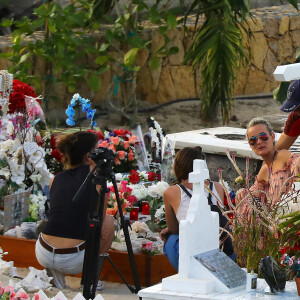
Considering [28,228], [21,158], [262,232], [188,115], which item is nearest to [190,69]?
[188,115]

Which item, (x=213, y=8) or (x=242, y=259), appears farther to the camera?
(x=213, y=8)

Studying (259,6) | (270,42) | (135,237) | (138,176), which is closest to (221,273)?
(135,237)

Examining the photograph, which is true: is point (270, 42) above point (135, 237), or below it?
above

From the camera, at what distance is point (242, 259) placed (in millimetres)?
3609

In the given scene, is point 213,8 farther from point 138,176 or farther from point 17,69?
point 138,176

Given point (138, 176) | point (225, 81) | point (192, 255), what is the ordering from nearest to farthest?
point (192, 255) → point (138, 176) → point (225, 81)

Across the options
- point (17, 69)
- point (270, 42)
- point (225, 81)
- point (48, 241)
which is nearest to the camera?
point (48, 241)

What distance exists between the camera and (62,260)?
5062 mm

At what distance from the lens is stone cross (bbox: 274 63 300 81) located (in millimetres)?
3051

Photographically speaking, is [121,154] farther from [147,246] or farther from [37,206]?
[147,246]

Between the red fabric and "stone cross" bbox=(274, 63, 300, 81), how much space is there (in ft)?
6.45

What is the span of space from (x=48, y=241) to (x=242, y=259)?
1776mm

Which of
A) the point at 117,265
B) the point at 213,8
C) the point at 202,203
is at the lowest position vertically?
the point at 117,265

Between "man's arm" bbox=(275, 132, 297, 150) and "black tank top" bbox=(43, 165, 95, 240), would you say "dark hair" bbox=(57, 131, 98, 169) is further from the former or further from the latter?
"man's arm" bbox=(275, 132, 297, 150)
